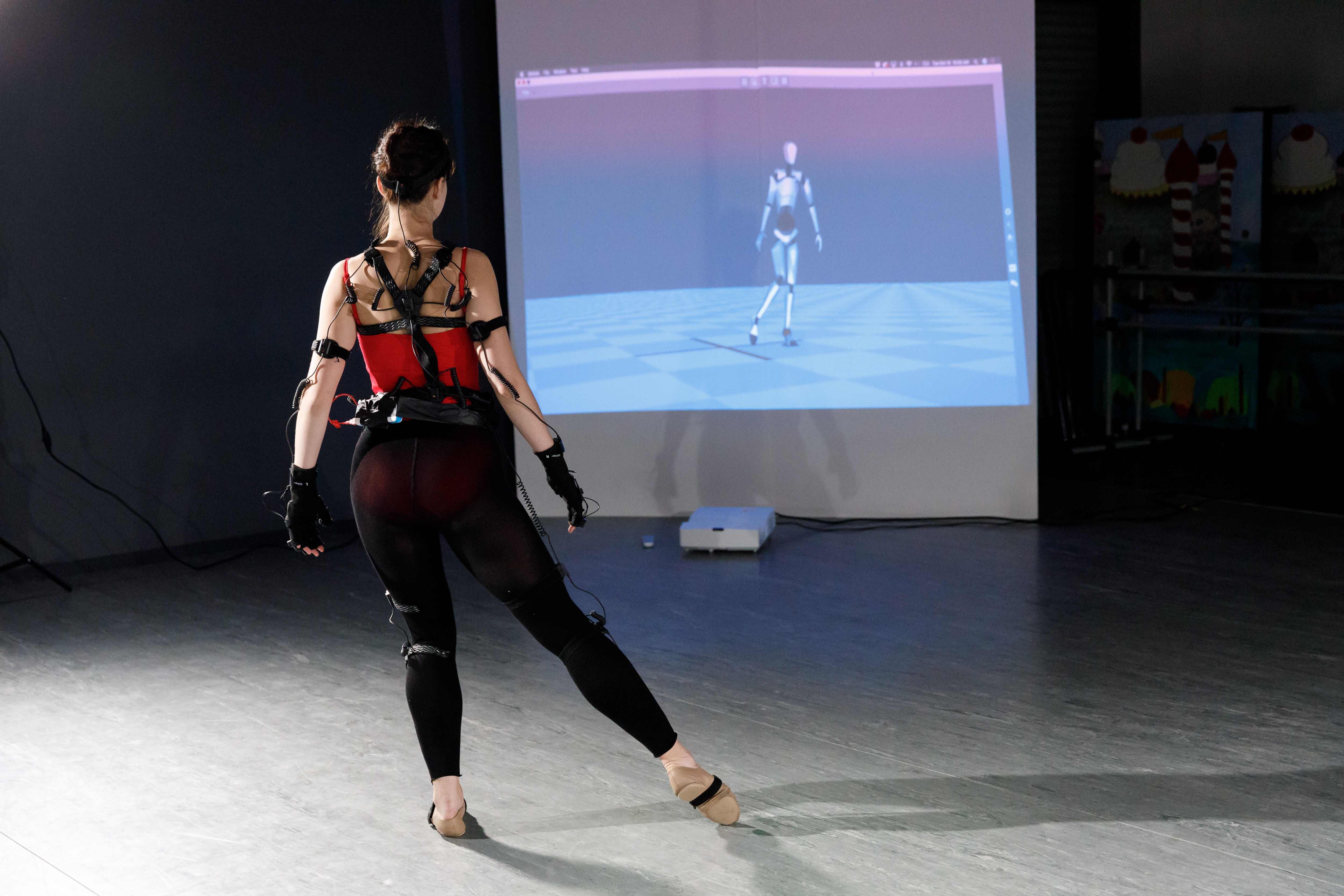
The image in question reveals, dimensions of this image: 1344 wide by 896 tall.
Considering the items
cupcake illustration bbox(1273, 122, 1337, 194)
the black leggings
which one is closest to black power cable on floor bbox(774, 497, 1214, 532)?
cupcake illustration bbox(1273, 122, 1337, 194)

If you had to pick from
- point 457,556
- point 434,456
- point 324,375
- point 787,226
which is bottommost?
point 457,556

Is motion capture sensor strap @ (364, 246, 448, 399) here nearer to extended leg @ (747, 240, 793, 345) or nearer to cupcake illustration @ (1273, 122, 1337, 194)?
extended leg @ (747, 240, 793, 345)

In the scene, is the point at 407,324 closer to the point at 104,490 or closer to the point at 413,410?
the point at 413,410

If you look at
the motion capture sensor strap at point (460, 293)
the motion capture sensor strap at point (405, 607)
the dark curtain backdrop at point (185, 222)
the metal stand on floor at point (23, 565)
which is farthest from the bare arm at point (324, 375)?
the dark curtain backdrop at point (185, 222)

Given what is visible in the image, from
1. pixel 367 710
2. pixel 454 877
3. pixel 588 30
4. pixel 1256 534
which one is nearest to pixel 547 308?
pixel 588 30

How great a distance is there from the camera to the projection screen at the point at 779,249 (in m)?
5.73

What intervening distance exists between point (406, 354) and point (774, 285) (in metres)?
3.38

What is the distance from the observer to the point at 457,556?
2783mm

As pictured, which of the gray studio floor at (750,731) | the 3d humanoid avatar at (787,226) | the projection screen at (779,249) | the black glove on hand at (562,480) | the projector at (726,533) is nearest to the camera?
the gray studio floor at (750,731)

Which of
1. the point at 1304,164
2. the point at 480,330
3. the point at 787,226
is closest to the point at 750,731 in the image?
the point at 480,330

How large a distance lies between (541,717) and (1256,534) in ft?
11.0

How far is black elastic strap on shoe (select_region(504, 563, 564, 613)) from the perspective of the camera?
9.06ft

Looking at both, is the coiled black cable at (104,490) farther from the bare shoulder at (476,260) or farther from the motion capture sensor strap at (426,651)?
the bare shoulder at (476,260)

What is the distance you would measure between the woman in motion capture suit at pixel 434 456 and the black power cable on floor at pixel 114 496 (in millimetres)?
3001
